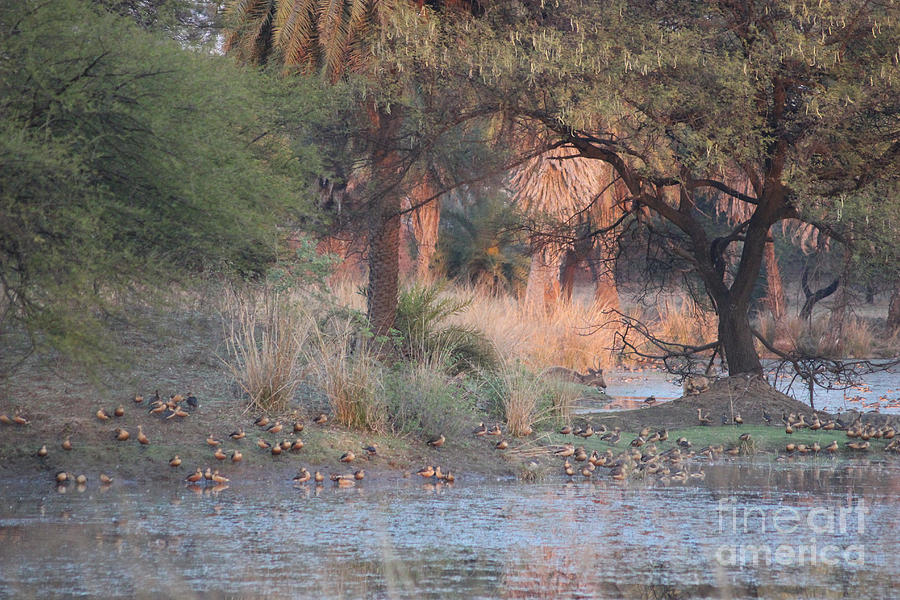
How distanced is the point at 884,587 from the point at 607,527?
2.23m

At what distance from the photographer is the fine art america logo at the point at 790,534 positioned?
6.97 meters

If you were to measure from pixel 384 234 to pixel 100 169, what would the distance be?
7074 mm

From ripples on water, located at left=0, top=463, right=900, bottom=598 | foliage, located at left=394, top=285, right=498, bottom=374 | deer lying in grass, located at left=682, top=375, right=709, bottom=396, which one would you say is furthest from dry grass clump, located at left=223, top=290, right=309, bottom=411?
deer lying in grass, located at left=682, top=375, right=709, bottom=396

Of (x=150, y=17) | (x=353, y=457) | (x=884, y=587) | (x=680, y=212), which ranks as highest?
(x=150, y=17)

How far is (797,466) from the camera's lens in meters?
11.7

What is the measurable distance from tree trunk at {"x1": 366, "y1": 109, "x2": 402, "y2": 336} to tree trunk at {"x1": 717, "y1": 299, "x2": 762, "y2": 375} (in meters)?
4.70

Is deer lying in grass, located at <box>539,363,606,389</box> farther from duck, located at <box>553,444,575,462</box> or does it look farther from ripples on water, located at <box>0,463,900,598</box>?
ripples on water, located at <box>0,463,900,598</box>

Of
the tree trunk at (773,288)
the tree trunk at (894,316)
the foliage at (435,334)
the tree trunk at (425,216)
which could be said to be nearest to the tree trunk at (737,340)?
the foliage at (435,334)

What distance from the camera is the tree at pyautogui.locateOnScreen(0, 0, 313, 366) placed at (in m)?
8.41

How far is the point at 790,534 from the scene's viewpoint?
774 centimetres

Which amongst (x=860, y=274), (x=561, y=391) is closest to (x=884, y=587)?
(x=561, y=391)

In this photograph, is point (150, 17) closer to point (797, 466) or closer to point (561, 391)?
point (561, 391)

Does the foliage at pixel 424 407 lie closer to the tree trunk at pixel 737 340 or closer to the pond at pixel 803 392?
the tree trunk at pixel 737 340

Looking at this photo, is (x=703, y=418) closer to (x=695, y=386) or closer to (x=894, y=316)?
(x=695, y=386)
